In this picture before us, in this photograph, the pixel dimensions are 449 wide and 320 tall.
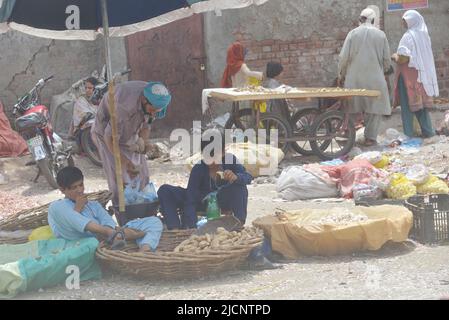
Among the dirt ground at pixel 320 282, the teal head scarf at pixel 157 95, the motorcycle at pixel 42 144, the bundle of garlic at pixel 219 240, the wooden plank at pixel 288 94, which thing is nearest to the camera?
the dirt ground at pixel 320 282

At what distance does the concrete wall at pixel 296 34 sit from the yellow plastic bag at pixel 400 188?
5.52m

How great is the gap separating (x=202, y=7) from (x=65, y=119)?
6068mm

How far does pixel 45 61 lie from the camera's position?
13039 millimetres

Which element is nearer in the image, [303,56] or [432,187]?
[432,187]

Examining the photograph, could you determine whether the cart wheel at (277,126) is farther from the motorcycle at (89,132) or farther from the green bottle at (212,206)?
the green bottle at (212,206)

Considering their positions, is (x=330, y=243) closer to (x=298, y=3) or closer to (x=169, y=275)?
(x=169, y=275)

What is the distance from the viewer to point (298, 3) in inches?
541

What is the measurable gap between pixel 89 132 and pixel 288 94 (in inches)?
98.2

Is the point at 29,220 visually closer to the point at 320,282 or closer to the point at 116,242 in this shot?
the point at 116,242

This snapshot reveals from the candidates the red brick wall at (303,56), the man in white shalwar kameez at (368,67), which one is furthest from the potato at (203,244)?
the red brick wall at (303,56)

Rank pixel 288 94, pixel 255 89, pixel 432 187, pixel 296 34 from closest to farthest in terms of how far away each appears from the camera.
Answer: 1. pixel 432 187
2. pixel 288 94
3. pixel 255 89
4. pixel 296 34

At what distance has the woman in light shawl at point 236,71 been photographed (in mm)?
12133

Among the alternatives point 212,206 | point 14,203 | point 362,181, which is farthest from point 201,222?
point 14,203
